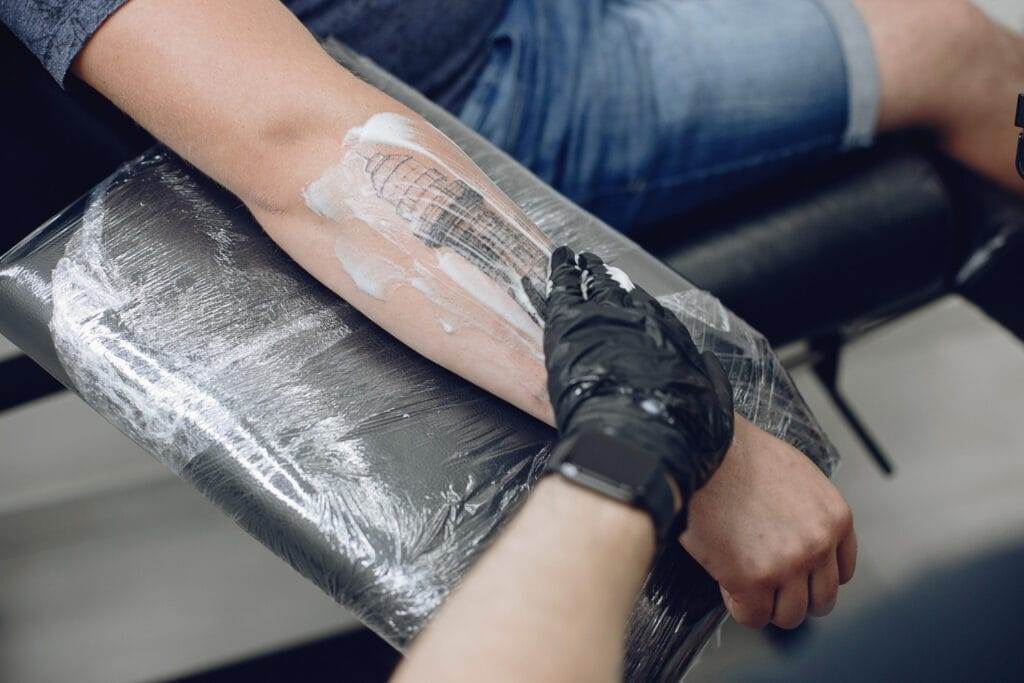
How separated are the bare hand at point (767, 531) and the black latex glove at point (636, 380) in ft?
0.19

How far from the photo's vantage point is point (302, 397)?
1.98 feet

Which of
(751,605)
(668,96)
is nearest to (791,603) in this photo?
(751,605)

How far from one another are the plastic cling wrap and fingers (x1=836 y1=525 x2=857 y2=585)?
77 millimetres

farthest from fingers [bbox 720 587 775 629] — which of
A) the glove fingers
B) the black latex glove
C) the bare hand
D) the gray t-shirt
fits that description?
the gray t-shirt

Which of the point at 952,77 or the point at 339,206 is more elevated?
the point at 952,77

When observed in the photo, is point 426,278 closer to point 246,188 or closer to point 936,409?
point 246,188

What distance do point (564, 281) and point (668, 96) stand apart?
36 cm

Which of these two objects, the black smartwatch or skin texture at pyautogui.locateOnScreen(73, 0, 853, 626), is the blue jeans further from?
the black smartwatch

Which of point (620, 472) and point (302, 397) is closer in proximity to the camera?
point (620, 472)

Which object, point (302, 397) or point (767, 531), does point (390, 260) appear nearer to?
point (302, 397)

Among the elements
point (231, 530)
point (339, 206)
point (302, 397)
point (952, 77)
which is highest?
point (952, 77)

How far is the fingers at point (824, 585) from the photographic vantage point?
617 millimetres

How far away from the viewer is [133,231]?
2.19 ft

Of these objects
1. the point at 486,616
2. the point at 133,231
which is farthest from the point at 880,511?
the point at 133,231
